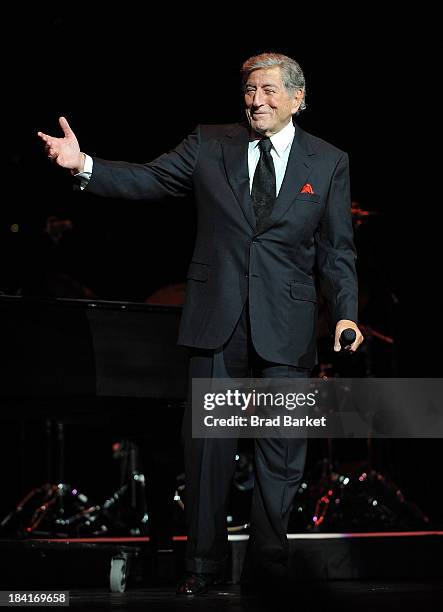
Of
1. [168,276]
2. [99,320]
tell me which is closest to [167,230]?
[168,276]

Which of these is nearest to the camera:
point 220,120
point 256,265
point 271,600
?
point 271,600

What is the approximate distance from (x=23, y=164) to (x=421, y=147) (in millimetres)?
2858

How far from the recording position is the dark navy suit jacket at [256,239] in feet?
9.95

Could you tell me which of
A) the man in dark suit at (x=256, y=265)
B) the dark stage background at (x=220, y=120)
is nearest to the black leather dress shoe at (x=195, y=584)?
the man in dark suit at (x=256, y=265)

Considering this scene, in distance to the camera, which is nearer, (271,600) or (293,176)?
(271,600)

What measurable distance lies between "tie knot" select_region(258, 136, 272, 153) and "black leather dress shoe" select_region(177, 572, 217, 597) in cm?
127

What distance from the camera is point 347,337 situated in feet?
9.70

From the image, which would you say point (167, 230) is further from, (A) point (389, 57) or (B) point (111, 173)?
(B) point (111, 173)

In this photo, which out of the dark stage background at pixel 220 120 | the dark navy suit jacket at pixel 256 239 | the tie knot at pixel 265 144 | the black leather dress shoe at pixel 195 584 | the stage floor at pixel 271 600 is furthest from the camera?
the dark stage background at pixel 220 120

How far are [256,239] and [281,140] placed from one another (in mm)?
344

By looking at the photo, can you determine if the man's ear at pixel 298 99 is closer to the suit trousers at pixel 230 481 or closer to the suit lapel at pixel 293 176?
the suit lapel at pixel 293 176

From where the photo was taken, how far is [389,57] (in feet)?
20.3

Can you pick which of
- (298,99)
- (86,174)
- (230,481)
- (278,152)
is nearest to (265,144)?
(278,152)

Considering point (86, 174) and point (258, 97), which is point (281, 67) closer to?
point (258, 97)
